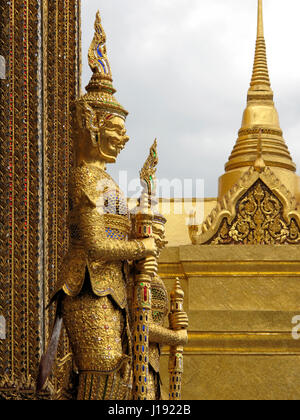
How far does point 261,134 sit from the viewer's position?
1320 centimetres

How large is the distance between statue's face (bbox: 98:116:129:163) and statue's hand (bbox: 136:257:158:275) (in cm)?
63

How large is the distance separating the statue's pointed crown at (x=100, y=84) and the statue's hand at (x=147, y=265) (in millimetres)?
882

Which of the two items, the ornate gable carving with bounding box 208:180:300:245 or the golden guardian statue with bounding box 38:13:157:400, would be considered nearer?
the golden guardian statue with bounding box 38:13:157:400

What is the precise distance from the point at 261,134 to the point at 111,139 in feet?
24.1

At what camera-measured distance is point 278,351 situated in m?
10.8

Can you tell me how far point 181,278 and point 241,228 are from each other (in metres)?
0.85

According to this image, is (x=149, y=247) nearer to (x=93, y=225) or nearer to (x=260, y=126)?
(x=93, y=225)

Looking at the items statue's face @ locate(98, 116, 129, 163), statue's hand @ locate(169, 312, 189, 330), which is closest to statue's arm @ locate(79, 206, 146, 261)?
statue's face @ locate(98, 116, 129, 163)

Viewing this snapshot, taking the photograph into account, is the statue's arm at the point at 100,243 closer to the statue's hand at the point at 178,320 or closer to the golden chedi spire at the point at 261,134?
the statue's hand at the point at 178,320

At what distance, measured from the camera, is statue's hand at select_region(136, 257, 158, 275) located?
5.95 meters

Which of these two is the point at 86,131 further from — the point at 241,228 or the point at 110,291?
the point at 241,228

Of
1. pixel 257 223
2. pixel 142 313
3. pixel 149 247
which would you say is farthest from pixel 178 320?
pixel 257 223

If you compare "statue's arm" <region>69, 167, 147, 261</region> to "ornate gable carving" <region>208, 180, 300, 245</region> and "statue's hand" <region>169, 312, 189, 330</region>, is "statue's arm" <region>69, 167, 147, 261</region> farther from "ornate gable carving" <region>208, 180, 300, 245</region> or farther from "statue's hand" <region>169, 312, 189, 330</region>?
"ornate gable carving" <region>208, 180, 300, 245</region>

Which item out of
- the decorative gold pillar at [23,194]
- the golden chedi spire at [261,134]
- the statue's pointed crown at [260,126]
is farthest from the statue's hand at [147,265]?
the statue's pointed crown at [260,126]
